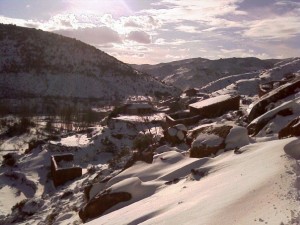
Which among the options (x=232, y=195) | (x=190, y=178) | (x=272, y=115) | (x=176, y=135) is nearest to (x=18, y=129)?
(x=176, y=135)

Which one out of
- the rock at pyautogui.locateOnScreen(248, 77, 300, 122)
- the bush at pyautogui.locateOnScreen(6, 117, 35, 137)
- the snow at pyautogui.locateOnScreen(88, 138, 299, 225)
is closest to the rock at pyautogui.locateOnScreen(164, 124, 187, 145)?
the rock at pyautogui.locateOnScreen(248, 77, 300, 122)

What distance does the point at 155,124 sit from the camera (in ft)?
90.8

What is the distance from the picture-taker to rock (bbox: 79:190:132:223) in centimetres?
863

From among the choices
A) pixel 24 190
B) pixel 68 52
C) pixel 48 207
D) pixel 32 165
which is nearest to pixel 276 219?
pixel 48 207

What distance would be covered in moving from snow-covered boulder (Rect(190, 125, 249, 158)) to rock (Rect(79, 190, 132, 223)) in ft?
9.81

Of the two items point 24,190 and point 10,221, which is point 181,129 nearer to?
point 10,221

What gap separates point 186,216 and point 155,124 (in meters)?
22.2

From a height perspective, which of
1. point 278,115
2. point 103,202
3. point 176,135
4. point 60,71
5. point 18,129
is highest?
point 60,71

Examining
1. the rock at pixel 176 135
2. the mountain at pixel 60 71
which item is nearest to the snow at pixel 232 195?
the rock at pixel 176 135

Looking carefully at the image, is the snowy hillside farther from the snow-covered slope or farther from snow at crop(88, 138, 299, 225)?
the snow-covered slope

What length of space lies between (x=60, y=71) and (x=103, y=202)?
9344cm

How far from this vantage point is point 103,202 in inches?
346

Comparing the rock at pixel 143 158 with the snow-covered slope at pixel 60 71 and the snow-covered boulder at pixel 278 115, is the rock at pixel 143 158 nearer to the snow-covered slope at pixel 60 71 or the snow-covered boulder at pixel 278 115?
the snow-covered boulder at pixel 278 115

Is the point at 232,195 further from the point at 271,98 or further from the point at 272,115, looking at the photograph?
the point at 271,98
